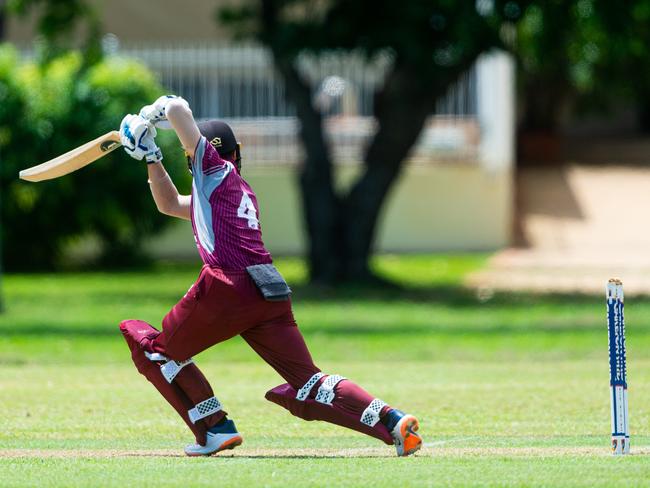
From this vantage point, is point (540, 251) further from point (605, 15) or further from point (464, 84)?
point (605, 15)

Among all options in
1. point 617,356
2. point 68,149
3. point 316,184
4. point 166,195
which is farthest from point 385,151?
point 617,356

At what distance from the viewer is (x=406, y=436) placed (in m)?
7.78

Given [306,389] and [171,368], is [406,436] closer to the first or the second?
[306,389]

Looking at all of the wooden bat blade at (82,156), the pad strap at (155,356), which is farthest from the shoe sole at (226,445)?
the wooden bat blade at (82,156)

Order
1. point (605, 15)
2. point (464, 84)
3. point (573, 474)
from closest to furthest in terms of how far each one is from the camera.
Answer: point (573, 474)
point (605, 15)
point (464, 84)

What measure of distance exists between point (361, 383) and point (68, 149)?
12.9 m

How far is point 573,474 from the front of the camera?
7066 millimetres

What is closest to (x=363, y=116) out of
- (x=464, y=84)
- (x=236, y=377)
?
(x=464, y=84)

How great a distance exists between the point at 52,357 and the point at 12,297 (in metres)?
6.40

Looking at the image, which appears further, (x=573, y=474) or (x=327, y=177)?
(x=327, y=177)

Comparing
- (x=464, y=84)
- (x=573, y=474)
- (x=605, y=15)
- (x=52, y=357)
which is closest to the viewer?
(x=573, y=474)

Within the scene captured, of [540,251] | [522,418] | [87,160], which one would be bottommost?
[540,251]

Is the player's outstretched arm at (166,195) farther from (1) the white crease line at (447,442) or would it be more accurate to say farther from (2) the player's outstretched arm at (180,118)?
(1) the white crease line at (447,442)

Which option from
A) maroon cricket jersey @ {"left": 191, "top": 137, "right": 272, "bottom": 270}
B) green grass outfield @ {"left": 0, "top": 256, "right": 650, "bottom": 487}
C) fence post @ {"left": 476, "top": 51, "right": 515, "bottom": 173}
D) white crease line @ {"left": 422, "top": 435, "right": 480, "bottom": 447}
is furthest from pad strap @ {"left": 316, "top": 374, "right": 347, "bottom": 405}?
fence post @ {"left": 476, "top": 51, "right": 515, "bottom": 173}
